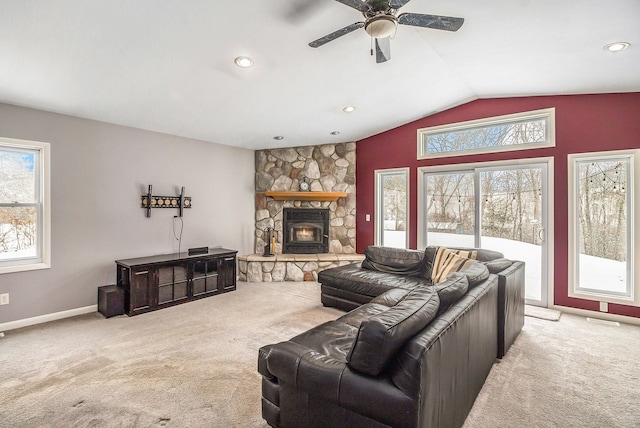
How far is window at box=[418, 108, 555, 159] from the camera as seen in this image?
13.8 feet

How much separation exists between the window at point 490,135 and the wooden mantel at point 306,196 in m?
1.66

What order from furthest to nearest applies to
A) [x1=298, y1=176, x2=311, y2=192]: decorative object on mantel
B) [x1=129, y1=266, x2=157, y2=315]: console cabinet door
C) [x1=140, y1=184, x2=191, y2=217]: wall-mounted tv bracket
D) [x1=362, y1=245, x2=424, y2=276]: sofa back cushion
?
[x1=298, y1=176, x2=311, y2=192]: decorative object on mantel < [x1=140, y1=184, x2=191, y2=217]: wall-mounted tv bracket < [x1=362, y1=245, x2=424, y2=276]: sofa back cushion < [x1=129, y1=266, x2=157, y2=315]: console cabinet door

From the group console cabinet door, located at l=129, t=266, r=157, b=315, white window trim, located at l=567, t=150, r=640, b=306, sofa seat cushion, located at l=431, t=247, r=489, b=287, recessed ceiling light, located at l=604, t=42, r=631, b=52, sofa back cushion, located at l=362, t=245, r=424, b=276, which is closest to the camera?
recessed ceiling light, located at l=604, t=42, r=631, b=52

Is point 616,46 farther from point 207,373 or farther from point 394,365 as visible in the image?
point 207,373

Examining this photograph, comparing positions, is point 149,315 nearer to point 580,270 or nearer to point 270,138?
point 270,138

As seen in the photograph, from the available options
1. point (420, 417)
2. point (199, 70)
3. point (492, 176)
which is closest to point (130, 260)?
point (199, 70)

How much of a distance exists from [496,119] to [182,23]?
4.23 m

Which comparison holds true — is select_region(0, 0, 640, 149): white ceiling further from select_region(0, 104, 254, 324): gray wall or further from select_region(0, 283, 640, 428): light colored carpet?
select_region(0, 283, 640, 428): light colored carpet

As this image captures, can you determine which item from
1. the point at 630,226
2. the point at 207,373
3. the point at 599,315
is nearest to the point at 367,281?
the point at 207,373

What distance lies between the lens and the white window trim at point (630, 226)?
3.58 metres

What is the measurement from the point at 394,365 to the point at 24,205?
442 cm

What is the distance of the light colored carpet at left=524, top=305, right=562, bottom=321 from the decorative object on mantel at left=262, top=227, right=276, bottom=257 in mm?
4063

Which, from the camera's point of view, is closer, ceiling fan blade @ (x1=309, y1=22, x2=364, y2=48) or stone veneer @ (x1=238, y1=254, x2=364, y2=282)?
ceiling fan blade @ (x1=309, y1=22, x2=364, y2=48)

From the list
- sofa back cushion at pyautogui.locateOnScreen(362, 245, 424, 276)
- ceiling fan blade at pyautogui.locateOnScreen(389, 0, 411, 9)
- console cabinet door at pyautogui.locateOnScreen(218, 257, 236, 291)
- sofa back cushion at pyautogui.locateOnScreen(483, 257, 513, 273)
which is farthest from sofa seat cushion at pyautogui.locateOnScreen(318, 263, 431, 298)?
ceiling fan blade at pyautogui.locateOnScreen(389, 0, 411, 9)
